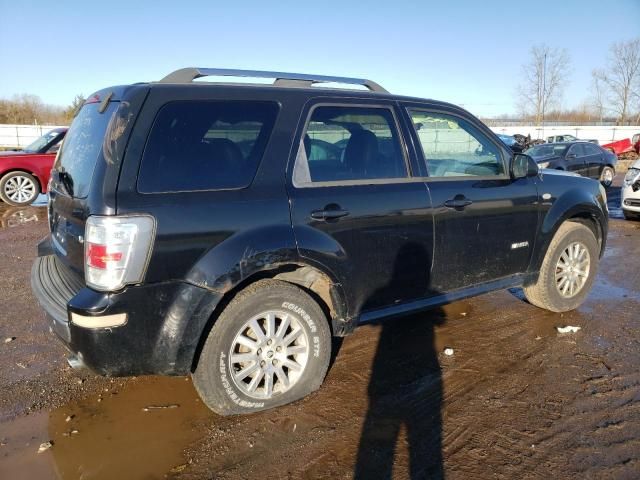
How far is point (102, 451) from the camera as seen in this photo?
2.80 meters

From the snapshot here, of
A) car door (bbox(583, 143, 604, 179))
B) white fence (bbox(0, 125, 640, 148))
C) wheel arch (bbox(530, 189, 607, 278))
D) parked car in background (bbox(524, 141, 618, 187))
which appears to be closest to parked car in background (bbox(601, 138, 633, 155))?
white fence (bbox(0, 125, 640, 148))

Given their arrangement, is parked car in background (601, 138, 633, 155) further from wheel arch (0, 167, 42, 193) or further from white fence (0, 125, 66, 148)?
white fence (0, 125, 66, 148)

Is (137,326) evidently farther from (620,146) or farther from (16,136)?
(16,136)

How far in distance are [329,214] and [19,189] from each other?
35.9ft

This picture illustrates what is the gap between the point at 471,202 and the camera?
12.8ft

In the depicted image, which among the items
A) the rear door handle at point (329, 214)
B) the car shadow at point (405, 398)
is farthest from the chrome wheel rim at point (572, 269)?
the rear door handle at point (329, 214)

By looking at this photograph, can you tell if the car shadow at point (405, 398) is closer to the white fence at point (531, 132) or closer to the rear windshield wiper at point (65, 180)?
the rear windshield wiper at point (65, 180)

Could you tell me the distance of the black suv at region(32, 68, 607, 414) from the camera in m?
2.69

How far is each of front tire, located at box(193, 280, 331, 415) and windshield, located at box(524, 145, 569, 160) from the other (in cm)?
1371

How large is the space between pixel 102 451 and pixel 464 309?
3.46 meters

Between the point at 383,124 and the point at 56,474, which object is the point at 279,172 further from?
the point at 56,474

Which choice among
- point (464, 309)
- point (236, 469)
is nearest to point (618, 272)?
point (464, 309)

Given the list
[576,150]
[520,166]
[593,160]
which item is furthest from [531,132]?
[520,166]

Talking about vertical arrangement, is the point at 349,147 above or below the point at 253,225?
above
